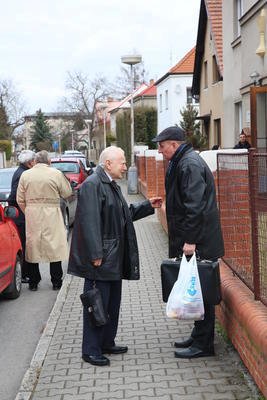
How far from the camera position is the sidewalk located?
4.34 m

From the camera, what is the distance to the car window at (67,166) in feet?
57.9

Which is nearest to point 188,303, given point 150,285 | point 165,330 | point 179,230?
point 179,230

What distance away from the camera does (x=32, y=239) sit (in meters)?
7.84

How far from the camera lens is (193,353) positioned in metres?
5.02

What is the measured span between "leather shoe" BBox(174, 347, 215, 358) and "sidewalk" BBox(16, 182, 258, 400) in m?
0.05

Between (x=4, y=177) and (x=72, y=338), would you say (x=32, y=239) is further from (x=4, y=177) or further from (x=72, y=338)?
(x=4, y=177)

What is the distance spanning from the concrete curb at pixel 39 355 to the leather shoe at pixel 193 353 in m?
1.17

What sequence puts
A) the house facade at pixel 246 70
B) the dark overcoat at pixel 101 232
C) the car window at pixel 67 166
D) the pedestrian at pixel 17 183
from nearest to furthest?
the dark overcoat at pixel 101 232 → the pedestrian at pixel 17 183 → the house facade at pixel 246 70 → the car window at pixel 67 166

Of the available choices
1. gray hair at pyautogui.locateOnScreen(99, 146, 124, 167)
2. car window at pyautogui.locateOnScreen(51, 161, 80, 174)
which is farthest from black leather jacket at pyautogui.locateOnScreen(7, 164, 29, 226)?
car window at pyautogui.locateOnScreen(51, 161, 80, 174)

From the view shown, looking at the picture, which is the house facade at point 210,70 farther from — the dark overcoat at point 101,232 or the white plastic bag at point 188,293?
the white plastic bag at point 188,293

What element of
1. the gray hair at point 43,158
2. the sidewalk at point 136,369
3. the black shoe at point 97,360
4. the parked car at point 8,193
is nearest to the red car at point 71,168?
the parked car at point 8,193

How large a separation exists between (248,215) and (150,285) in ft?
10.4

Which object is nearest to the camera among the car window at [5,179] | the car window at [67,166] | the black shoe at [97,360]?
the black shoe at [97,360]

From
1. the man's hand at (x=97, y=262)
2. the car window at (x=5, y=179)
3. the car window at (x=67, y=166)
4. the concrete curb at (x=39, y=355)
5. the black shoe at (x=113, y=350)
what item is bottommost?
the concrete curb at (x=39, y=355)
